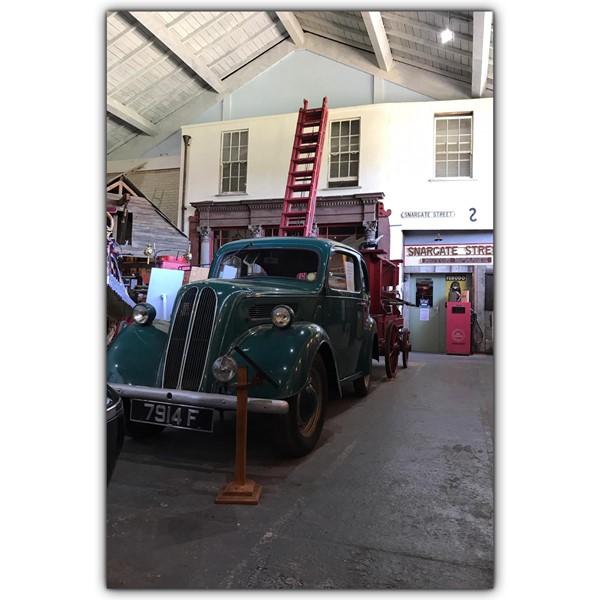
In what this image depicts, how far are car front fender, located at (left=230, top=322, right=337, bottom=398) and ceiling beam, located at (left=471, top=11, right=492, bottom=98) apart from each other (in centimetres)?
128

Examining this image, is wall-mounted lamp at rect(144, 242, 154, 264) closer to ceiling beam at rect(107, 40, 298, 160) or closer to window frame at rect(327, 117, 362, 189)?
ceiling beam at rect(107, 40, 298, 160)

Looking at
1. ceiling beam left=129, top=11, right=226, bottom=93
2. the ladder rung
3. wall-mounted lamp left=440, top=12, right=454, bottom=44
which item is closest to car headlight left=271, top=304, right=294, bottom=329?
the ladder rung

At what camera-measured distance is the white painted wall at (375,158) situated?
6.40 feet

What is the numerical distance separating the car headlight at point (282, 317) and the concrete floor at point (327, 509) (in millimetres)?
501

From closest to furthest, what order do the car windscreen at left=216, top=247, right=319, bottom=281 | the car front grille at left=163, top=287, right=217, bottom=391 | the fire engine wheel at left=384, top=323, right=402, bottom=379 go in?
the car front grille at left=163, top=287, right=217, bottom=391
the car windscreen at left=216, top=247, right=319, bottom=281
the fire engine wheel at left=384, top=323, right=402, bottom=379

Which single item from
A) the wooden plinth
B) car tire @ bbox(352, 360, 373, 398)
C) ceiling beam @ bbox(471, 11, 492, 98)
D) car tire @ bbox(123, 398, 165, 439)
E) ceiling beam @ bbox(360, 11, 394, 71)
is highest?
ceiling beam @ bbox(360, 11, 394, 71)

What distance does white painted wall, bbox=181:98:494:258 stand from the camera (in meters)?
1.95

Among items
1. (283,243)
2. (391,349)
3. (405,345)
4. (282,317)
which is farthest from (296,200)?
(391,349)

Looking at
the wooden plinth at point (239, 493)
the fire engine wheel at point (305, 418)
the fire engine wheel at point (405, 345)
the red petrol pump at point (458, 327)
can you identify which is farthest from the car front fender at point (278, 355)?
the fire engine wheel at point (405, 345)

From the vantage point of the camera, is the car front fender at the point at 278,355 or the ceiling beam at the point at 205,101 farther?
the car front fender at the point at 278,355

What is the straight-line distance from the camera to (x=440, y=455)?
5.98 ft

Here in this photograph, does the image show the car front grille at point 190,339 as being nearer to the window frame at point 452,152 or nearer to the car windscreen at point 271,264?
the car windscreen at point 271,264

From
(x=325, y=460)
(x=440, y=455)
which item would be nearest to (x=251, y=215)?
(x=325, y=460)
